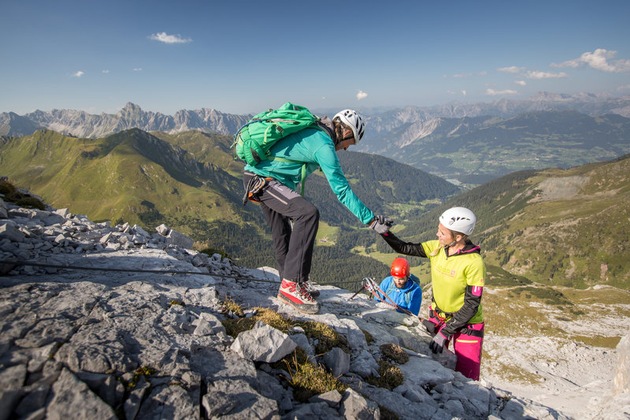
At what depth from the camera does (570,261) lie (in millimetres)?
191000

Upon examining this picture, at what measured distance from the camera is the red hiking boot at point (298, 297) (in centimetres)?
855

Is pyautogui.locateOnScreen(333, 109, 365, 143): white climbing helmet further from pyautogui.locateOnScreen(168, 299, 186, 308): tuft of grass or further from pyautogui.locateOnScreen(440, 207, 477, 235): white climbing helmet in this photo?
pyautogui.locateOnScreen(168, 299, 186, 308): tuft of grass

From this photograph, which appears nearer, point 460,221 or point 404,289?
point 460,221

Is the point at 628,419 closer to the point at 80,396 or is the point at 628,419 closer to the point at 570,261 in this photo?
the point at 80,396

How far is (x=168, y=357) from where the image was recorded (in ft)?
15.1

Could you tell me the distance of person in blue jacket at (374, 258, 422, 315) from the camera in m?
13.5

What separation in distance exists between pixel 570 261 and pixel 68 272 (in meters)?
246

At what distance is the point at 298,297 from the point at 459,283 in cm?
432

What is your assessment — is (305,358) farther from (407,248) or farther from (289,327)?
(407,248)

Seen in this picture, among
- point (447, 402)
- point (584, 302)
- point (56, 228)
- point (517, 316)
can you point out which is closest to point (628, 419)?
point (447, 402)

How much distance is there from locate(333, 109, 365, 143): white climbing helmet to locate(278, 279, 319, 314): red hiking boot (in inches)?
168

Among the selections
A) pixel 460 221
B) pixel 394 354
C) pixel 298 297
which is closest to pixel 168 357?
pixel 298 297

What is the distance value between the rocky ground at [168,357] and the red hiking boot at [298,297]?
0.81 feet

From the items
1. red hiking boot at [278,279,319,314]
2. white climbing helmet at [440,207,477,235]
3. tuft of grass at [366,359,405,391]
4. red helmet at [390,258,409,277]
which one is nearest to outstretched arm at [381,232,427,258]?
white climbing helmet at [440,207,477,235]
